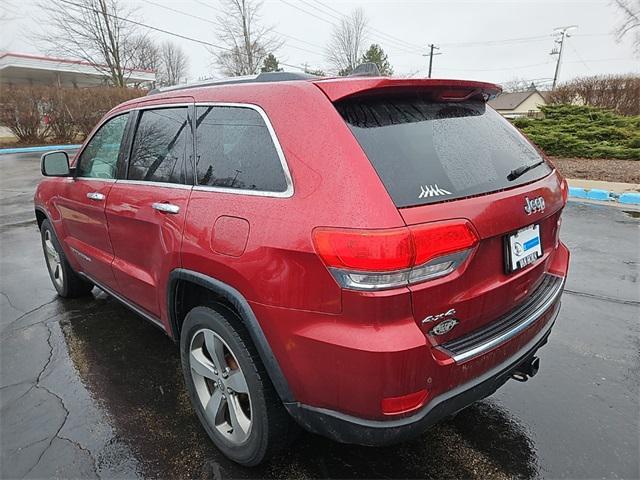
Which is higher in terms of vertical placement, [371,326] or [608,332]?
[371,326]

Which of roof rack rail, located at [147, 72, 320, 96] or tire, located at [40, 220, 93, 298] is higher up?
roof rack rail, located at [147, 72, 320, 96]

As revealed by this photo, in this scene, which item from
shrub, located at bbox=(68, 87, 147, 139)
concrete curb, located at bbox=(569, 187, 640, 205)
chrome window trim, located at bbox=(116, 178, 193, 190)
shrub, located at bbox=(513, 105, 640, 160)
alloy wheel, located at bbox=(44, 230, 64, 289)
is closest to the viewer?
chrome window trim, located at bbox=(116, 178, 193, 190)

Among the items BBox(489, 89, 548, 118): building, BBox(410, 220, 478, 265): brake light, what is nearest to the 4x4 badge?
BBox(410, 220, 478, 265): brake light

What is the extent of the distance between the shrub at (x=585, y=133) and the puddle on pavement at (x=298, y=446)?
13.6m

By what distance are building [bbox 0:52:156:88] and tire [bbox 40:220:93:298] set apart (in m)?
31.1

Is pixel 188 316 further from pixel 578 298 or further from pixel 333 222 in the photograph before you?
pixel 578 298

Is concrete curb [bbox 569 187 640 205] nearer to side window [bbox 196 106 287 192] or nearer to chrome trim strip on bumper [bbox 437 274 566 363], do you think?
chrome trim strip on bumper [bbox 437 274 566 363]

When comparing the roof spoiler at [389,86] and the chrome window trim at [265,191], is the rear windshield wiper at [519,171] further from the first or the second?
the chrome window trim at [265,191]

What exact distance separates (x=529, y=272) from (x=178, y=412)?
2082mm

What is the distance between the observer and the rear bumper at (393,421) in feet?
5.46

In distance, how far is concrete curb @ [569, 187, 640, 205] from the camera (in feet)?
25.9

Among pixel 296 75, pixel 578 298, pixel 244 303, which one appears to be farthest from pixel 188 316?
pixel 578 298

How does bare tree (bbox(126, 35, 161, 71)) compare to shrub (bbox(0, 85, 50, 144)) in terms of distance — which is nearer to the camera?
shrub (bbox(0, 85, 50, 144))

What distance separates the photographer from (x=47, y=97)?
22031mm
